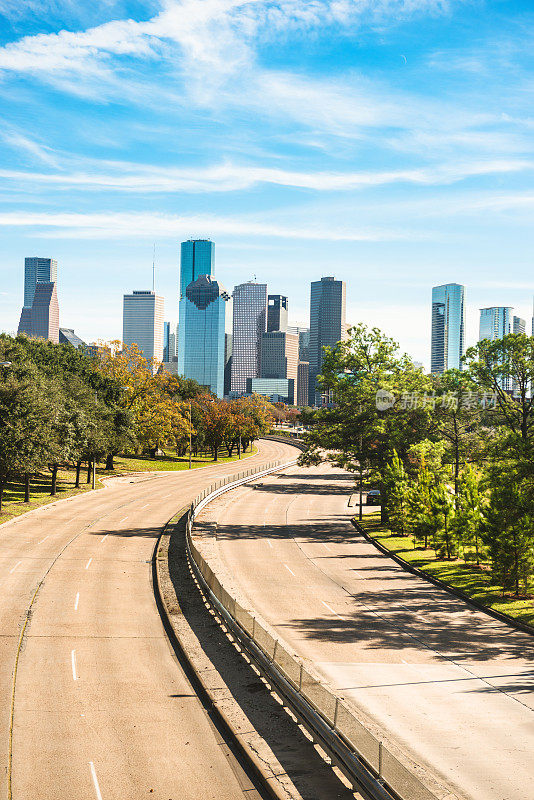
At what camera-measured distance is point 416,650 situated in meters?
21.9

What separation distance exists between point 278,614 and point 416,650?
5832 millimetres

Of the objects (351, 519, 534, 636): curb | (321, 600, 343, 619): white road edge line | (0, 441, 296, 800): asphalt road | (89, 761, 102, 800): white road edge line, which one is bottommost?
(351, 519, 534, 636): curb

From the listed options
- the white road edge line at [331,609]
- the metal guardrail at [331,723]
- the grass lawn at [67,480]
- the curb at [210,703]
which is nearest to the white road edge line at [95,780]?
the curb at [210,703]

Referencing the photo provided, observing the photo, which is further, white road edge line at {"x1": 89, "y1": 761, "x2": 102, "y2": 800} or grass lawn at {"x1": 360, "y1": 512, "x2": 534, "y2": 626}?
grass lawn at {"x1": 360, "y1": 512, "x2": 534, "y2": 626}

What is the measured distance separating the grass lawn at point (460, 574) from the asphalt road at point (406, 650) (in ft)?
3.38

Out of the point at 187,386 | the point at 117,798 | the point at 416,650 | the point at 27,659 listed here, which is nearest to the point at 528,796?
the point at 117,798

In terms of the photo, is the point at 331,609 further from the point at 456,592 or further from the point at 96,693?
the point at 96,693

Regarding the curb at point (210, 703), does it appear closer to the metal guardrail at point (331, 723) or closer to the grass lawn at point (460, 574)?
the metal guardrail at point (331, 723)

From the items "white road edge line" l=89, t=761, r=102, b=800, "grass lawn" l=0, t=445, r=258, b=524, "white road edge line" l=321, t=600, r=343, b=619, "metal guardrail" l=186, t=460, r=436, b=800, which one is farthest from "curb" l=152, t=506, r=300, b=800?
"grass lawn" l=0, t=445, r=258, b=524

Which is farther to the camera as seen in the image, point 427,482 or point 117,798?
point 427,482

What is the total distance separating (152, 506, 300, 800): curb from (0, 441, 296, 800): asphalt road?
25 cm

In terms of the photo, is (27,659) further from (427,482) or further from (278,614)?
(427,482)

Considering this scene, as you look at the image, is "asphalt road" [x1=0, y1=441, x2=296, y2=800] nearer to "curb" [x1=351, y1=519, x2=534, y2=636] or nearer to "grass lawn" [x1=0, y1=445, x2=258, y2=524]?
"curb" [x1=351, y1=519, x2=534, y2=636]

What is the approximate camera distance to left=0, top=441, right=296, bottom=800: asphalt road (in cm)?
1248
